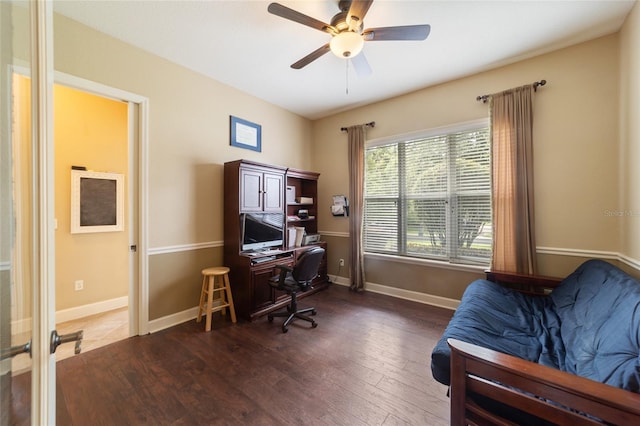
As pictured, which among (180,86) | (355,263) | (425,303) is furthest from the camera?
(355,263)

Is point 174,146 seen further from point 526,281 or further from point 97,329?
point 526,281

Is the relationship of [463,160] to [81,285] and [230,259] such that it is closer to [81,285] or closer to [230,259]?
[230,259]

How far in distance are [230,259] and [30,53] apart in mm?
2611

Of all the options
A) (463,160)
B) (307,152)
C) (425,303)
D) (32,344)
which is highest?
(307,152)

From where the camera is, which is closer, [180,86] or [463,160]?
[180,86]

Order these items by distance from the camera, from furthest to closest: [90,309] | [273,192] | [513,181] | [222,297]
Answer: [273,192] → [90,309] → [222,297] → [513,181]

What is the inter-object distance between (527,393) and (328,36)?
296 cm

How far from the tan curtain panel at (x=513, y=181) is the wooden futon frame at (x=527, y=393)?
1.90m

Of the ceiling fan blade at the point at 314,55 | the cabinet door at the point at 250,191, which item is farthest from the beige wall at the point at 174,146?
the ceiling fan blade at the point at 314,55

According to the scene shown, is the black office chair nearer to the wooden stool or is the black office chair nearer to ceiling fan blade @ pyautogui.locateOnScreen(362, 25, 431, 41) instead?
the wooden stool

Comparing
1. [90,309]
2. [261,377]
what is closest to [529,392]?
[261,377]

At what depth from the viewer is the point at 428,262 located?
129 inches

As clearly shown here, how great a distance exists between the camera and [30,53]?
0.68 m

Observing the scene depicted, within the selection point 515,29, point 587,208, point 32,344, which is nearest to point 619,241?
point 587,208
